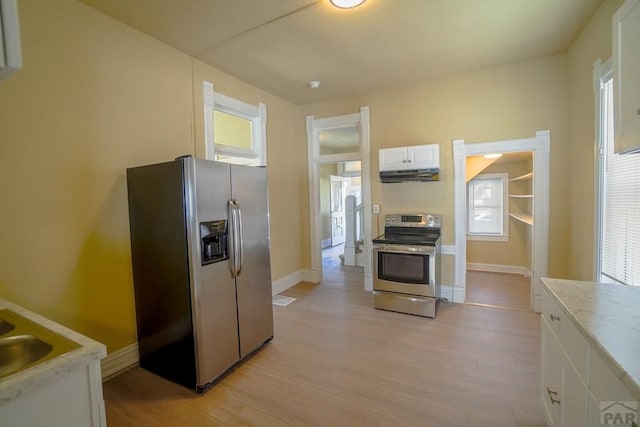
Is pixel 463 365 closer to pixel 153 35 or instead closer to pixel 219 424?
pixel 219 424

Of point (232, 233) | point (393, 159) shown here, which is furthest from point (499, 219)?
point (232, 233)

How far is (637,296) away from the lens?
1.43 metres

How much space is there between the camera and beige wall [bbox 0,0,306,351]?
1.88m

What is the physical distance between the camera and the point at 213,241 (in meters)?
2.23

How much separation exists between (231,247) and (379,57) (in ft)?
8.36

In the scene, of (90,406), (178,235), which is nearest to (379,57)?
(178,235)

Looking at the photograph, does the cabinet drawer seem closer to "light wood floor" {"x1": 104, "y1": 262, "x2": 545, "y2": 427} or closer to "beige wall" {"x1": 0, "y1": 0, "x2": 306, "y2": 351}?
"light wood floor" {"x1": 104, "y1": 262, "x2": 545, "y2": 427}

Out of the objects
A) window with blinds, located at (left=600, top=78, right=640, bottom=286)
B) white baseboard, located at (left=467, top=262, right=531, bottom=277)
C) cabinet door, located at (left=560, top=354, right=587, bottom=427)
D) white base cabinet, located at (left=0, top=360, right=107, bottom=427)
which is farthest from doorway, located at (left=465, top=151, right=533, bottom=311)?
white base cabinet, located at (left=0, top=360, right=107, bottom=427)

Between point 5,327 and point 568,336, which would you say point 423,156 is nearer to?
point 568,336

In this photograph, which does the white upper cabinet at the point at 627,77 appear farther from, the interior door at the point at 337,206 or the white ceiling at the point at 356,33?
the interior door at the point at 337,206

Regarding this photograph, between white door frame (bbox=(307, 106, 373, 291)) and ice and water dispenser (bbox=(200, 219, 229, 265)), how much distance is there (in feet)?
7.85

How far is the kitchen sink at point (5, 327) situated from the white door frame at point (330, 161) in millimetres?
3596

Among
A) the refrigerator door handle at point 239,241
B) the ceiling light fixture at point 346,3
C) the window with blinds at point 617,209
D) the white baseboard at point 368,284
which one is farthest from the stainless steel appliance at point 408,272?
the ceiling light fixture at point 346,3

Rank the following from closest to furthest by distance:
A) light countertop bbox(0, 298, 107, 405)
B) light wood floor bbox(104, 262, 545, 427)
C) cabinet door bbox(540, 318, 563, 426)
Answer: light countertop bbox(0, 298, 107, 405) < cabinet door bbox(540, 318, 563, 426) < light wood floor bbox(104, 262, 545, 427)
